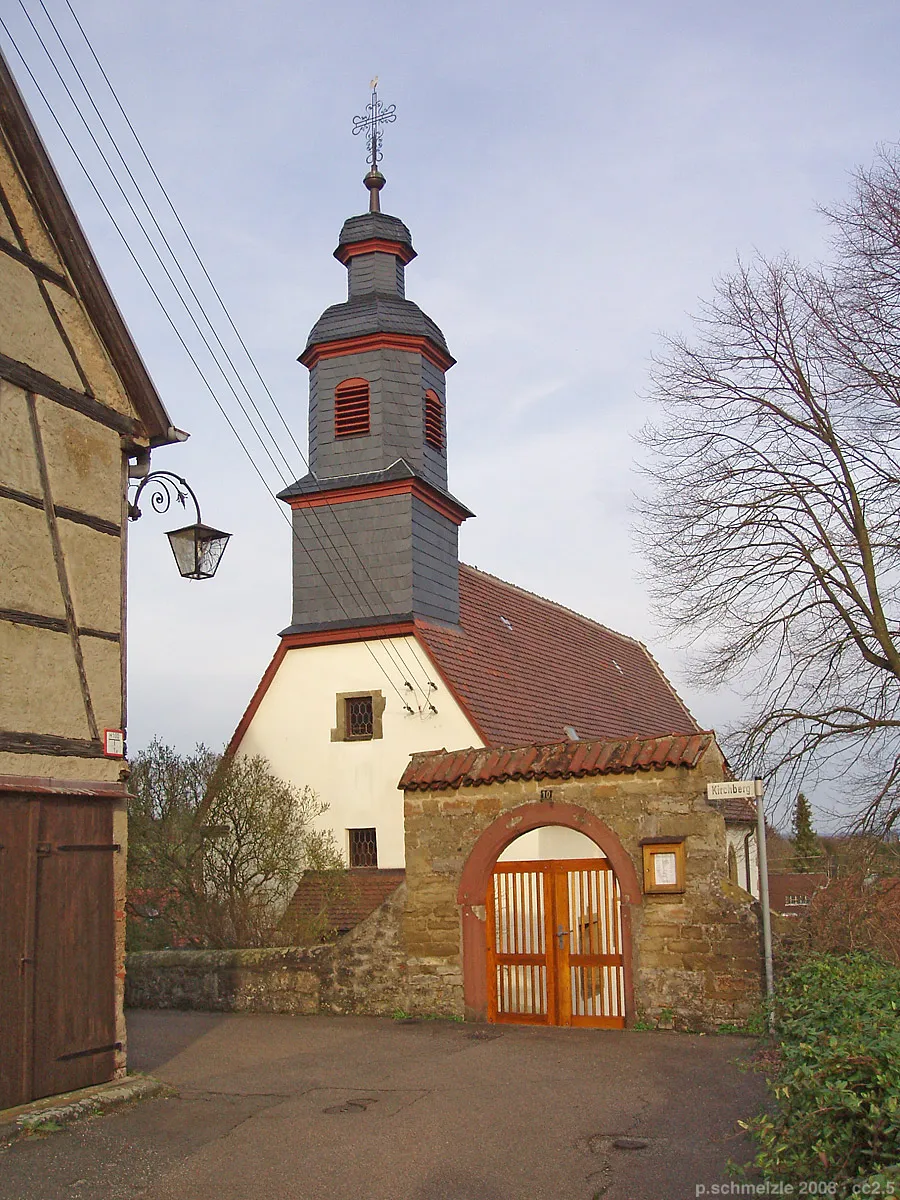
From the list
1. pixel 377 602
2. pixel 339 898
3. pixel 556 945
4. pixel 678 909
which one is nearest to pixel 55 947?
pixel 556 945

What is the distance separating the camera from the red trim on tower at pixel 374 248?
23.4 meters

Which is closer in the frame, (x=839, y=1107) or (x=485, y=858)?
(x=839, y=1107)

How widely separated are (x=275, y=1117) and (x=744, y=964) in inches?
200

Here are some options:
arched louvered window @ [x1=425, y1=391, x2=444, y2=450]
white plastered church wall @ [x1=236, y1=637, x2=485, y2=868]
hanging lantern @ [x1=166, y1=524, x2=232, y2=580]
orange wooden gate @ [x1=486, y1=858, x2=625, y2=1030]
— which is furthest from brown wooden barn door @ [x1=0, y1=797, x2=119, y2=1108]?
arched louvered window @ [x1=425, y1=391, x2=444, y2=450]

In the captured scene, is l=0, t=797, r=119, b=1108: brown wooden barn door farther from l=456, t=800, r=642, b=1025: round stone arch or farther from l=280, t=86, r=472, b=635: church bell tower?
l=280, t=86, r=472, b=635: church bell tower

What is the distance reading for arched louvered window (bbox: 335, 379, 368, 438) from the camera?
72.2 ft

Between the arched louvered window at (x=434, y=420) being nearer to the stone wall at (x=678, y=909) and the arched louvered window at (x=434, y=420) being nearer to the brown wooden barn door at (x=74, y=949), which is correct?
the stone wall at (x=678, y=909)

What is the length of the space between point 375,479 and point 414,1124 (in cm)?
1494

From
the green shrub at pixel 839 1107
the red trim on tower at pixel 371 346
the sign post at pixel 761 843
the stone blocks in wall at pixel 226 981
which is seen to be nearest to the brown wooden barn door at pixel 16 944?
the green shrub at pixel 839 1107

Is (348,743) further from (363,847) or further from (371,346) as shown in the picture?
(371,346)

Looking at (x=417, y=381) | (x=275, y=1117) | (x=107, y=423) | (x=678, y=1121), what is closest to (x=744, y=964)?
(x=678, y=1121)

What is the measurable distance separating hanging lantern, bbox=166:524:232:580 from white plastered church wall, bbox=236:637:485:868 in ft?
34.3

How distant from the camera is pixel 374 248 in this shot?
76.7 feet

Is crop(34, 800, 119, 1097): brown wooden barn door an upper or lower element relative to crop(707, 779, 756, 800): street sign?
lower
